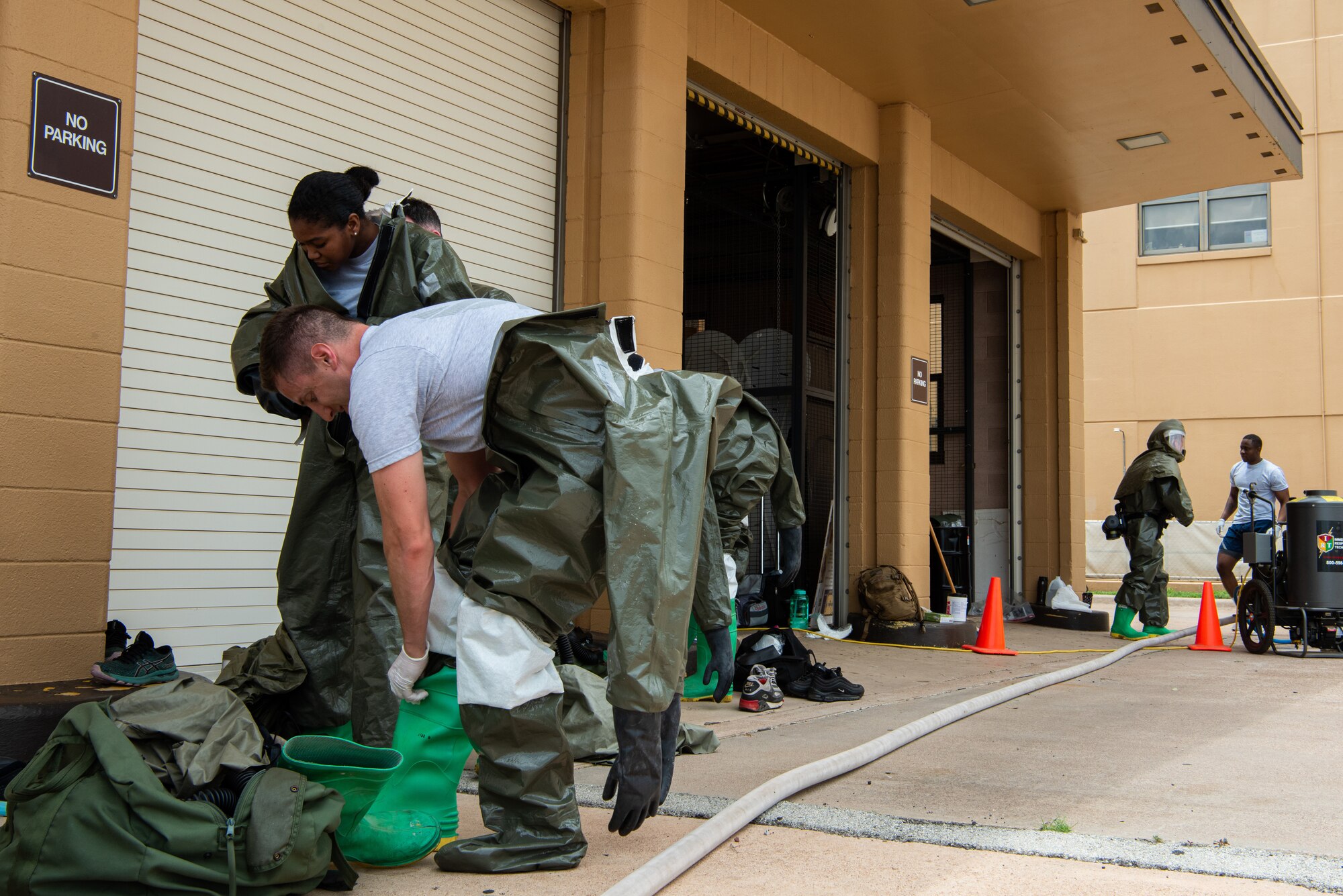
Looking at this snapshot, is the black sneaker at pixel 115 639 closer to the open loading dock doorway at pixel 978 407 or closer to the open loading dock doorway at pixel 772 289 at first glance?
the open loading dock doorway at pixel 772 289

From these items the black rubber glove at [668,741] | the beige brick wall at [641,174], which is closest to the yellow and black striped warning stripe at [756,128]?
the beige brick wall at [641,174]

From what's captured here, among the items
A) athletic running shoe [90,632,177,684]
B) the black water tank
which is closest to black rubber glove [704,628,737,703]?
athletic running shoe [90,632,177,684]

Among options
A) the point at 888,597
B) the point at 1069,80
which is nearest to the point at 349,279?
the point at 888,597

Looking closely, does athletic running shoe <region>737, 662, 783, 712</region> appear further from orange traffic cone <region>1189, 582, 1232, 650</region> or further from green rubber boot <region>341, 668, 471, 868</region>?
orange traffic cone <region>1189, 582, 1232, 650</region>

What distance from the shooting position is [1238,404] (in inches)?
742

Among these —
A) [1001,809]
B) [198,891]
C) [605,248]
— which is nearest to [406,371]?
[198,891]

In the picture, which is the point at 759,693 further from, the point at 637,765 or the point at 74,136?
the point at 74,136

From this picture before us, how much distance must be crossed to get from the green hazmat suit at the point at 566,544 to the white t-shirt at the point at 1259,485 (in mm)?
8758

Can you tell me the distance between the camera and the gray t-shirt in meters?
2.50

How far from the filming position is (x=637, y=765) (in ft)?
8.19

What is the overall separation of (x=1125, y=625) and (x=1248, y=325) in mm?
11012

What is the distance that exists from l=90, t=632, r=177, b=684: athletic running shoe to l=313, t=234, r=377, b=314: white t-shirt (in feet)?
4.58

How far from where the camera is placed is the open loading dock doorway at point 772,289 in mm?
10102

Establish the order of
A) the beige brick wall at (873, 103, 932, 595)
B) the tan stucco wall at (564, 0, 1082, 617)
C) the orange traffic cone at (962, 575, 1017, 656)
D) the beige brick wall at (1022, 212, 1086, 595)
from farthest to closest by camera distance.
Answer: the beige brick wall at (1022, 212, 1086, 595), the beige brick wall at (873, 103, 932, 595), the orange traffic cone at (962, 575, 1017, 656), the tan stucco wall at (564, 0, 1082, 617)
